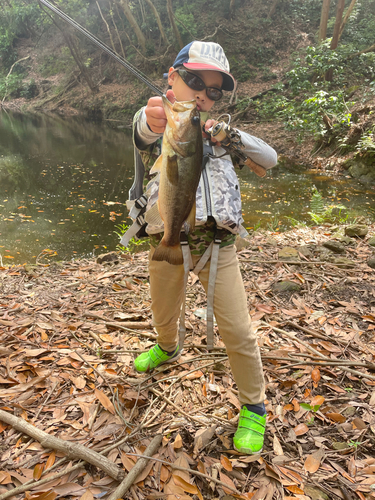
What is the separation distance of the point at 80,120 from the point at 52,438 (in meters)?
24.1

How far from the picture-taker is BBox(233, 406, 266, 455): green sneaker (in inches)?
78.0

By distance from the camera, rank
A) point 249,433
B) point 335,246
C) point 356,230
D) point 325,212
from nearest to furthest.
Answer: point 249,433, point 335,246, point 356,230, point 325,212

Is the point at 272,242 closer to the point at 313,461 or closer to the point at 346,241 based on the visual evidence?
the point at 346,241

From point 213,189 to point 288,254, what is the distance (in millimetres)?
2893

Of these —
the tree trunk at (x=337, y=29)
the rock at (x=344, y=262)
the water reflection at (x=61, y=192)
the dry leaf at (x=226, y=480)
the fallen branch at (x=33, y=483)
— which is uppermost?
the tree trunk at (x=337, y=29)

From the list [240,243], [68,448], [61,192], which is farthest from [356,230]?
[61,192]

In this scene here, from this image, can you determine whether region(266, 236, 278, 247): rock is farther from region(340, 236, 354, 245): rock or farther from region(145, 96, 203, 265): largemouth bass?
region(145, 96, 203, 265): largemouth bass

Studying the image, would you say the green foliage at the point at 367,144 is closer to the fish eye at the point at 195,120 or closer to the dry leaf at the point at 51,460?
the fish eye at the point at 195,120

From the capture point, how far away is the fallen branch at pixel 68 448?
5.75 feet

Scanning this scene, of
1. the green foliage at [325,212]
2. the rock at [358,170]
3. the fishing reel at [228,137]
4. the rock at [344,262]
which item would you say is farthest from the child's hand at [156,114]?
the rock at [358,170]

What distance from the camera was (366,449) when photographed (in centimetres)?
199

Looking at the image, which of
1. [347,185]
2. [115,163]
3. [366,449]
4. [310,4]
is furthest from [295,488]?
[310,4]

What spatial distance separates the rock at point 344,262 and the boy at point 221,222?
2.57 meters

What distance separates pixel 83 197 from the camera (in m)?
8.34
